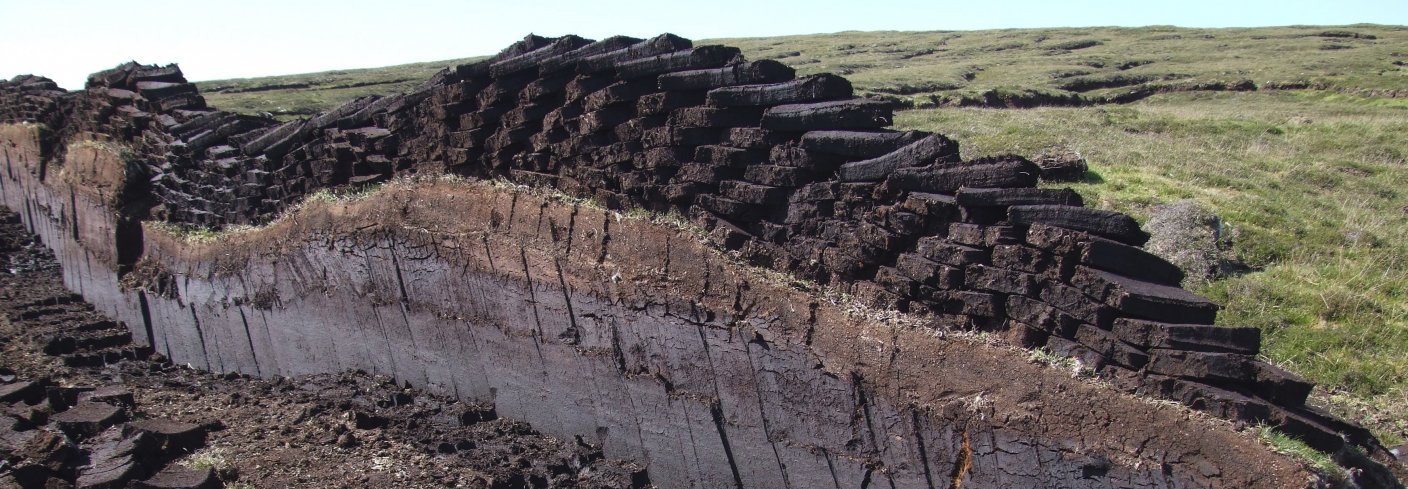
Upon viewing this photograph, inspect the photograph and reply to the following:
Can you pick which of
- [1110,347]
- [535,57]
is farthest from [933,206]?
[535,57]

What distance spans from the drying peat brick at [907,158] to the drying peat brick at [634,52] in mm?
1343

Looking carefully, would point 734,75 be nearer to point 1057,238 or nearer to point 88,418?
point 1057,238

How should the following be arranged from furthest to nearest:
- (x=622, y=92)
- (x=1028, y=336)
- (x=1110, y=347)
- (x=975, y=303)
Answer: (x=622, y=92) → (x=975, y=303) → (x=1028, y=336) → (x=1110, y=347)

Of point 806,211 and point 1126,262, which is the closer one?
point 1126,262

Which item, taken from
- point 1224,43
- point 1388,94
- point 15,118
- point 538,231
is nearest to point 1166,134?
point 1388,94

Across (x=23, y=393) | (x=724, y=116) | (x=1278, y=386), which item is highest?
(x=724, y=116)

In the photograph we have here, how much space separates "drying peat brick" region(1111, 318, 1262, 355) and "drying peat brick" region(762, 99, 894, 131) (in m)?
1.55

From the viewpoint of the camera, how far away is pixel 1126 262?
392 cm

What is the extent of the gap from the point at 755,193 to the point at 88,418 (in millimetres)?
4537

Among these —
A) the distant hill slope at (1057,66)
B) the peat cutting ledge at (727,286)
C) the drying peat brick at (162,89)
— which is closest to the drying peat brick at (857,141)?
the peat cutting ledge at (727,286)

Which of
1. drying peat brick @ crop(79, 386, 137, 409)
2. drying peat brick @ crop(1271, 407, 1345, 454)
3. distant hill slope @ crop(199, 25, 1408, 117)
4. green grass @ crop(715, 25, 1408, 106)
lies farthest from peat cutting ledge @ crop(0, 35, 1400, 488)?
green grass @ crop(715, 25, 1408, 106)

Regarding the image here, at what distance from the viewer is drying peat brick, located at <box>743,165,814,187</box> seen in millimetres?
4887

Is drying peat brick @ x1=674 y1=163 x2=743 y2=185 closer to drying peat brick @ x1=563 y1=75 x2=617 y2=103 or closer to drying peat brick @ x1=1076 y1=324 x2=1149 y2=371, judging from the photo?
drying peat brick @ x1=563 y1=75 x2=617 y2=103

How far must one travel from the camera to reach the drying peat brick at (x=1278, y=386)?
3.68 metres
